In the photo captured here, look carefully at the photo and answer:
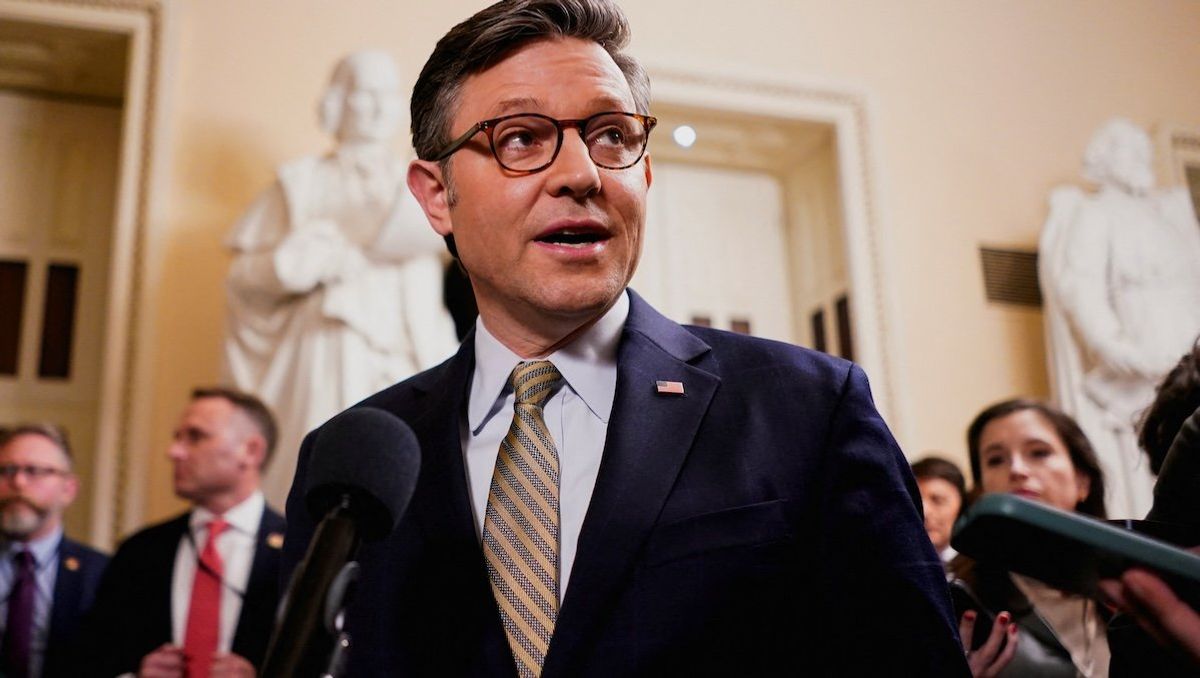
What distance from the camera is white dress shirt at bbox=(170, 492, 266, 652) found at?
11.0 ft

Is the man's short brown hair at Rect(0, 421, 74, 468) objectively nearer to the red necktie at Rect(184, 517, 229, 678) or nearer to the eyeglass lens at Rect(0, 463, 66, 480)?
the eyeglass lens at Rect(0, 463, 66, 480)

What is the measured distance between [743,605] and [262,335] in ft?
11.9

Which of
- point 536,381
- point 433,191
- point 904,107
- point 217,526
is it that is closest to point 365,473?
point 536,381

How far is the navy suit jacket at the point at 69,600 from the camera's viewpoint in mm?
3531

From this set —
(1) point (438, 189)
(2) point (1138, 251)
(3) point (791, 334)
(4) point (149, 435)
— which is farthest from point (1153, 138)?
(1) point (438, 189)

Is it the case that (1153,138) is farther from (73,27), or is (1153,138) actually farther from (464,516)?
(464,516)

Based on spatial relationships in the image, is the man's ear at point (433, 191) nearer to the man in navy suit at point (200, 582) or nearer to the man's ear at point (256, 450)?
the man in navy suit at point (200, 582)

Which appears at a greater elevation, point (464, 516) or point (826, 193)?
point (826, 193)

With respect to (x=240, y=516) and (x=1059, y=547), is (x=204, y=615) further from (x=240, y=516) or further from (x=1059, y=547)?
(x=1059, y=547)

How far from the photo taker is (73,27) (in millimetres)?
5422

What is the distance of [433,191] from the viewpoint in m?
1.75

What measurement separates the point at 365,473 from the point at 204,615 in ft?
8.10

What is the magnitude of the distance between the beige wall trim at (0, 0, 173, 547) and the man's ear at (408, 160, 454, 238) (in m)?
3.57

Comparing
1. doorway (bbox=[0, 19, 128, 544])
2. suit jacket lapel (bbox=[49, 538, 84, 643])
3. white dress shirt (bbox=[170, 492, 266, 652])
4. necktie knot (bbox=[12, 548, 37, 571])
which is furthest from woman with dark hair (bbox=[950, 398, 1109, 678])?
doorway (bbox=[0, 19, 128, 544])
